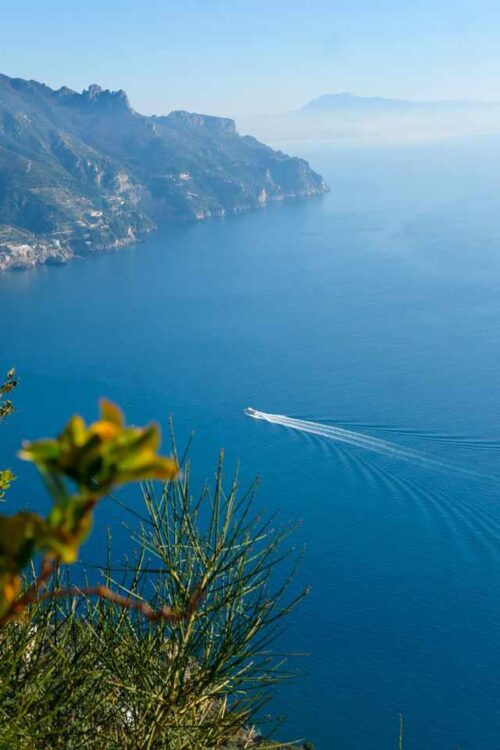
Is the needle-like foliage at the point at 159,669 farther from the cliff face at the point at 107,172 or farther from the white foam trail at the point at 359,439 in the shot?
the cliff face at the point at 107,172

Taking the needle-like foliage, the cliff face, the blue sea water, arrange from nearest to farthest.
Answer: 1. the needle-like foliage
2. the blue sea water
3. the cliff face

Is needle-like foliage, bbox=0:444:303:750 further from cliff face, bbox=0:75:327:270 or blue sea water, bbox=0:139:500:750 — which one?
cliff face, bbox=0:75:327:270

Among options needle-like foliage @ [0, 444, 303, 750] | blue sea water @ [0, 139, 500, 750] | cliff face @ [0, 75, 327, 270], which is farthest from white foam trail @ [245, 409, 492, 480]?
cliff face @ [0, 75, 327, 270]

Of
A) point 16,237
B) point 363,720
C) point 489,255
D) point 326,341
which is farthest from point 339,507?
point 16,237

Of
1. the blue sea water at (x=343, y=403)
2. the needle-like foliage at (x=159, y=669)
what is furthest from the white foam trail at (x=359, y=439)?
the needle-like foliage at (x=159, y=669)

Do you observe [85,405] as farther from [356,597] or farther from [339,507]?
[356,597]

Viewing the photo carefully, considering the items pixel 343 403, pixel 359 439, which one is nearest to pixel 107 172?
pixel 343 403

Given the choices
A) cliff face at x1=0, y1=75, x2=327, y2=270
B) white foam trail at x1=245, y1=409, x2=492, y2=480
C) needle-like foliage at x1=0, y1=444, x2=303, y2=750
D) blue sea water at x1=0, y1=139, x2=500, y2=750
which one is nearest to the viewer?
needle-like foliage at x1=0, y1=444, x2=303, y2=750

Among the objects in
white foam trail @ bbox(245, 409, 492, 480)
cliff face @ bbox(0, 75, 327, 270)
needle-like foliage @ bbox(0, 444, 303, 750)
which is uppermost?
cliff face @ bbox(0, 75, 327, 270)
